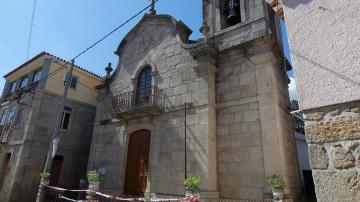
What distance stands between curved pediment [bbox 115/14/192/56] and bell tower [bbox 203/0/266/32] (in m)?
1.00

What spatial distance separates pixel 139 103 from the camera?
10.1 metres

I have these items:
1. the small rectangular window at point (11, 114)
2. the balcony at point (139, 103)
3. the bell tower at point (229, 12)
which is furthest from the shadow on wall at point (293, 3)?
the small rectangular window at point (11, 114)

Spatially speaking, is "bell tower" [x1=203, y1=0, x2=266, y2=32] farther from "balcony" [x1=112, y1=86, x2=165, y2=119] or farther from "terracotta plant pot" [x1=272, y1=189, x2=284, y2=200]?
"terracotta plant pot" [x1=272, y1=189, x2=284, y2=200]

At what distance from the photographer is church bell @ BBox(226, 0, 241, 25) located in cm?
912

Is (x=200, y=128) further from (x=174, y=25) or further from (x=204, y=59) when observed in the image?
(x=174, y=25)

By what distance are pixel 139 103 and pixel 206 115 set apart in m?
3.51

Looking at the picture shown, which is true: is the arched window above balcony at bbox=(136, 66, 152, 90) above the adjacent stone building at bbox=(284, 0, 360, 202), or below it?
above

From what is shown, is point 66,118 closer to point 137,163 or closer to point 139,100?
point 139,100

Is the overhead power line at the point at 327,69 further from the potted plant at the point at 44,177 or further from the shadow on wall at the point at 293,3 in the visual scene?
the potted plant at the point at 44,177

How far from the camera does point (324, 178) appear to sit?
190 cm

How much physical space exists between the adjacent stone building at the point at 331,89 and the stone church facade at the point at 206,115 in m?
4.94

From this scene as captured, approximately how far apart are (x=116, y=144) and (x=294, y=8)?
29.9ft

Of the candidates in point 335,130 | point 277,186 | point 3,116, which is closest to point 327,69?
point 335,130

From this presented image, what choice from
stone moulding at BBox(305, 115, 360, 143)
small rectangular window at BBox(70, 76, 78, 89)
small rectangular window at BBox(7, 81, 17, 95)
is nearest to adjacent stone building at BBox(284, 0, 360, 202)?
stone moulding at BBox(305, 115, 360, 143)
